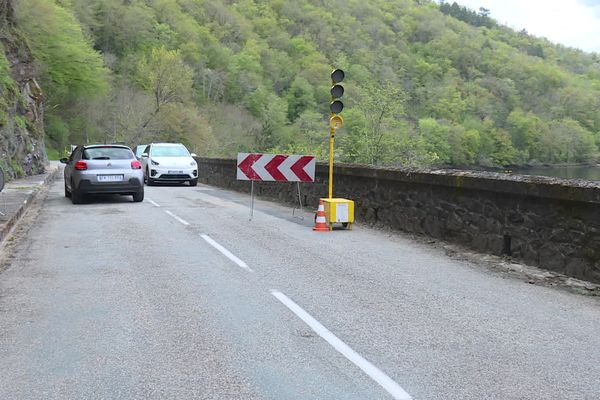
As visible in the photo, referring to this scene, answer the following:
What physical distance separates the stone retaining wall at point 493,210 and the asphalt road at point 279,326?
0.81 meters

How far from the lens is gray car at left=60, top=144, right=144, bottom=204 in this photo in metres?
15.8

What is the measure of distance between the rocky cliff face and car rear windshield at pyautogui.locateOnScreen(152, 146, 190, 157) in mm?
5838

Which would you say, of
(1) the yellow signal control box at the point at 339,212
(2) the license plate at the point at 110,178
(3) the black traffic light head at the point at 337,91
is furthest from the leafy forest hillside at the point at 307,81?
(1) the yellow signal control box at the point at 339,212

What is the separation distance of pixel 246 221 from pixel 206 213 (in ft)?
6.03

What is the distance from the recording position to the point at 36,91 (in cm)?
3706

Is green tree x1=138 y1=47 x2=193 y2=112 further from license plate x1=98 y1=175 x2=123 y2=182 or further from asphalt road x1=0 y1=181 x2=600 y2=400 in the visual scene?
asphalt road x1=0 y1=181 x2=600 y2=400

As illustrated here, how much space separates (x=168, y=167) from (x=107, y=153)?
886 centimetres

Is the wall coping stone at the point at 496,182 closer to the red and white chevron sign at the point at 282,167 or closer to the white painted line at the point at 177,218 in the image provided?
the red and white chevron sign at the point at 282,167

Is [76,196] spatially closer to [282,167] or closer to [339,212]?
[282,167]

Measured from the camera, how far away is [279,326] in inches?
207

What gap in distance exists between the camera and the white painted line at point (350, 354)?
3.88 m

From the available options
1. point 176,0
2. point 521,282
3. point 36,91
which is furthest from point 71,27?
point 176,0

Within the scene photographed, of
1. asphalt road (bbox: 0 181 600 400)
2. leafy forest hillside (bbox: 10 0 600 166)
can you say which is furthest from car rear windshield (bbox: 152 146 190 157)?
asphalt road (bbox: 0 181 600 400)

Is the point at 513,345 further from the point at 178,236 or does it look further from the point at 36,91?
the point at 36,91
